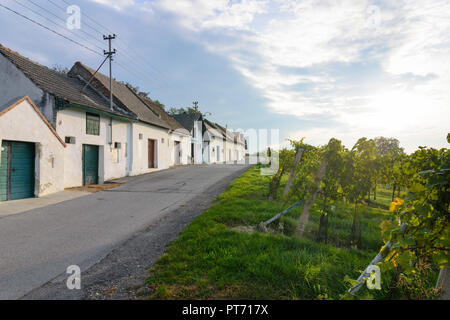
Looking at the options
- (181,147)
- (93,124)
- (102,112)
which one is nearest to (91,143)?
(93,124)

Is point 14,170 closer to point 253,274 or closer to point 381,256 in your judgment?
point 253,274

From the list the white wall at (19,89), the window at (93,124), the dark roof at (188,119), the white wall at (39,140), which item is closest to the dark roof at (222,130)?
the dark roof at (188,119)

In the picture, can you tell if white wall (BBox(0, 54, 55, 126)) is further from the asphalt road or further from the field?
the field

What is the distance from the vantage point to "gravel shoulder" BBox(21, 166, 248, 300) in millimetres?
3072

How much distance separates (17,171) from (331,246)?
11.1 meters

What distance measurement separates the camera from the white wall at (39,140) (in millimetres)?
8820

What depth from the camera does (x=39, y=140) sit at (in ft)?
32.3

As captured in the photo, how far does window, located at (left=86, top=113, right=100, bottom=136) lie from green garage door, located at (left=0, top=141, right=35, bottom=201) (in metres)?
3.50

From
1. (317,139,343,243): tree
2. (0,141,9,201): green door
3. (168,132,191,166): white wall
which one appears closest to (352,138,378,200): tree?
(317,139,343,243): tree

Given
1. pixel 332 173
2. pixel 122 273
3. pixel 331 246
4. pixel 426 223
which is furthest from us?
pixel 332 173

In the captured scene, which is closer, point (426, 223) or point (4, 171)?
point (426, 223)

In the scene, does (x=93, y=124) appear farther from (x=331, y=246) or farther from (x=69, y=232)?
(x=331, y=246)

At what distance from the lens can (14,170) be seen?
930cm
